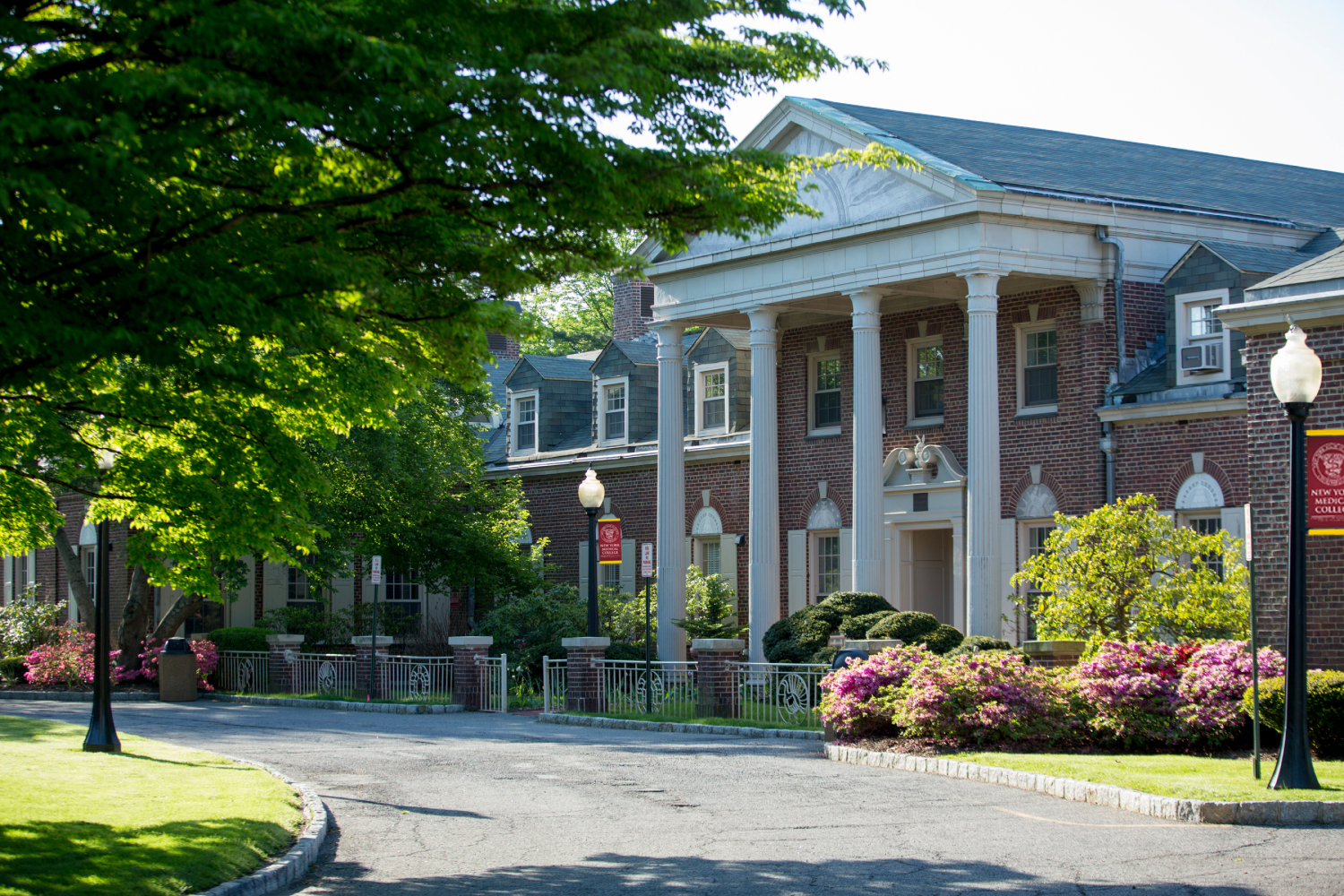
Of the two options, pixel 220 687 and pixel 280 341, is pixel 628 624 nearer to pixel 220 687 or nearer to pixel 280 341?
pixel 220 687

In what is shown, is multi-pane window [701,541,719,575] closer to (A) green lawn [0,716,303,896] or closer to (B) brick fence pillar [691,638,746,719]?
(B) brick fence pillar [691,638,746,719]

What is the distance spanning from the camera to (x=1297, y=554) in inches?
476

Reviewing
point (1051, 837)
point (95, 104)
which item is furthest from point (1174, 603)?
point (95, 104)

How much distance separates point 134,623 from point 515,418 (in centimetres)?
1160

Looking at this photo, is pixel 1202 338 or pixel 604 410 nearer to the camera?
pixel 1202 338

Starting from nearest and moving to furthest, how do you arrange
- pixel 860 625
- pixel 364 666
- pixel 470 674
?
pixel 860 625 → pixel 470 674 → pixel 364 666

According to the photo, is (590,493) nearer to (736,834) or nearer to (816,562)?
(816,562)

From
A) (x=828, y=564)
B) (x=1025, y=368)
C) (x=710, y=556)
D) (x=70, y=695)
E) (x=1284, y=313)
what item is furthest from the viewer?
(x=710, y=556)

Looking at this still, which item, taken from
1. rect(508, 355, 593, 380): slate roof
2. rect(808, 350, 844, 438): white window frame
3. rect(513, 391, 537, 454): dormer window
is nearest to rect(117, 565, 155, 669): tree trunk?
rect(513, 391, 537, 454): dormer window

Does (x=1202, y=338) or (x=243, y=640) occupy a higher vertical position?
(x=1202, y=338)

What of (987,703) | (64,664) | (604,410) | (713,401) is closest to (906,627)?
(987,703)

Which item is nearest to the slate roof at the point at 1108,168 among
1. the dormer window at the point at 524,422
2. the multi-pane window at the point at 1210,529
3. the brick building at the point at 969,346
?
the brick building at the point at 969,346

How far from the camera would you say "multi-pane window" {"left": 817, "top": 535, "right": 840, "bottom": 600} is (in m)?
30.2

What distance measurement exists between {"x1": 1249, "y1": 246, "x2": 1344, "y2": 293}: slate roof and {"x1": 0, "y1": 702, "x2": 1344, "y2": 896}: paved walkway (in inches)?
278
